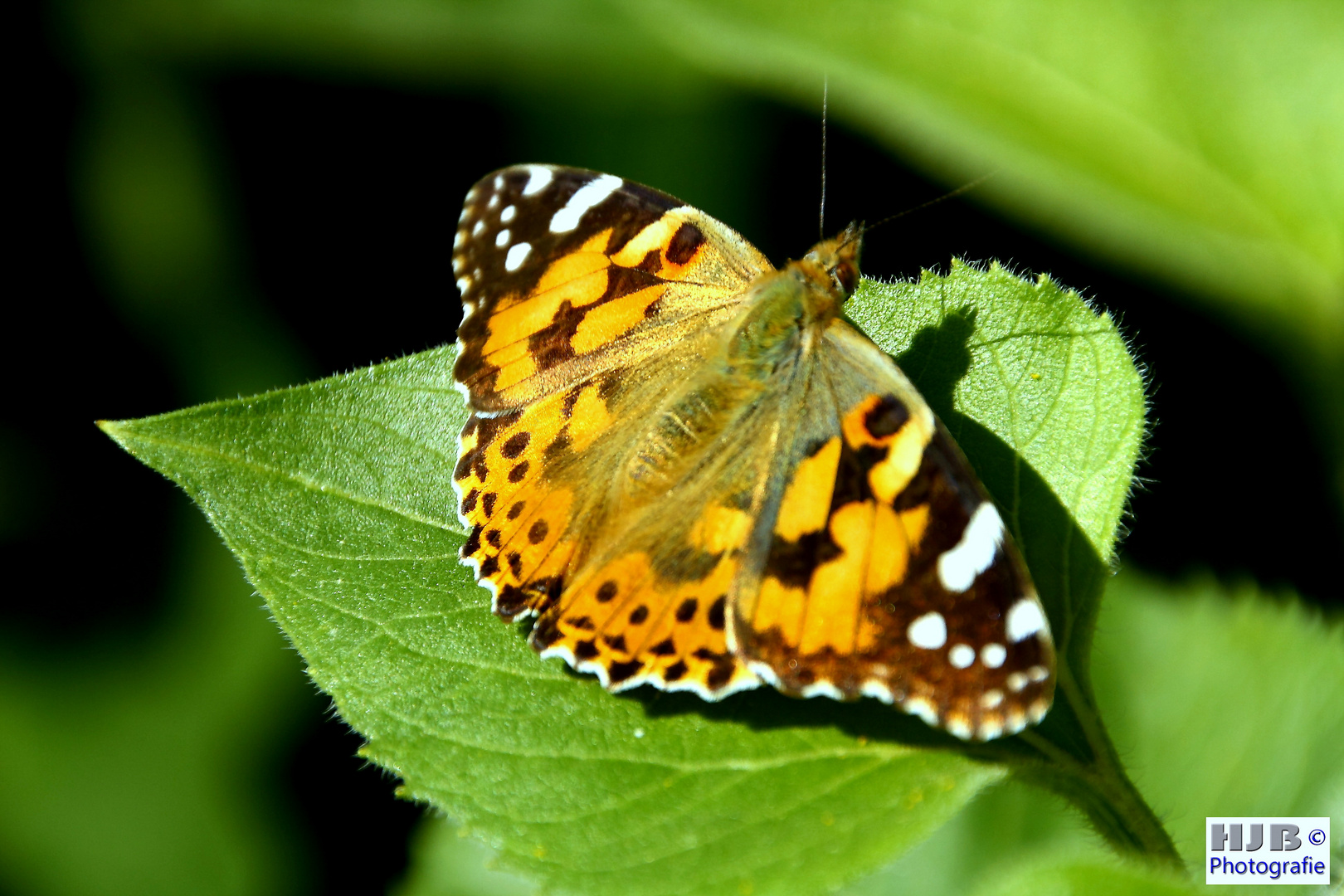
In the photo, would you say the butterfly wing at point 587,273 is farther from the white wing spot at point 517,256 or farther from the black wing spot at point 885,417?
the black wing spot at point 885,417

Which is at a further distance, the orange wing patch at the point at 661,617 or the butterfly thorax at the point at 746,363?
the butterfly thorax at the point at 746,363

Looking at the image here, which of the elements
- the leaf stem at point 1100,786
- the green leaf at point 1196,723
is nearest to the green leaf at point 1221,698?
the green leaf at point 1196,723

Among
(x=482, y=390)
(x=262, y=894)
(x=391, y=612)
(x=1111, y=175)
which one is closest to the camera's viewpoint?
(x=391, y=612)

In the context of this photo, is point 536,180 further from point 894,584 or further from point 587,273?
point 894,584

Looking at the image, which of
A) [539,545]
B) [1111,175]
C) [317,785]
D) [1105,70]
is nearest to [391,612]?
[539,545]

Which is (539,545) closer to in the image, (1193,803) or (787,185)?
(1193,803)

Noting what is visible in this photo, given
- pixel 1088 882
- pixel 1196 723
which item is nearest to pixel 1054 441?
pixel 1088 882

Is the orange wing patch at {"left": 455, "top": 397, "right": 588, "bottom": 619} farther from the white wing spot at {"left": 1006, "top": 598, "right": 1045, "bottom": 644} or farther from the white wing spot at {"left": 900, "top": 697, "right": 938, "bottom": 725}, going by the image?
the white wing spot at {"left": 1006, "top": 598, "right": 1045, "bottom": 644}
